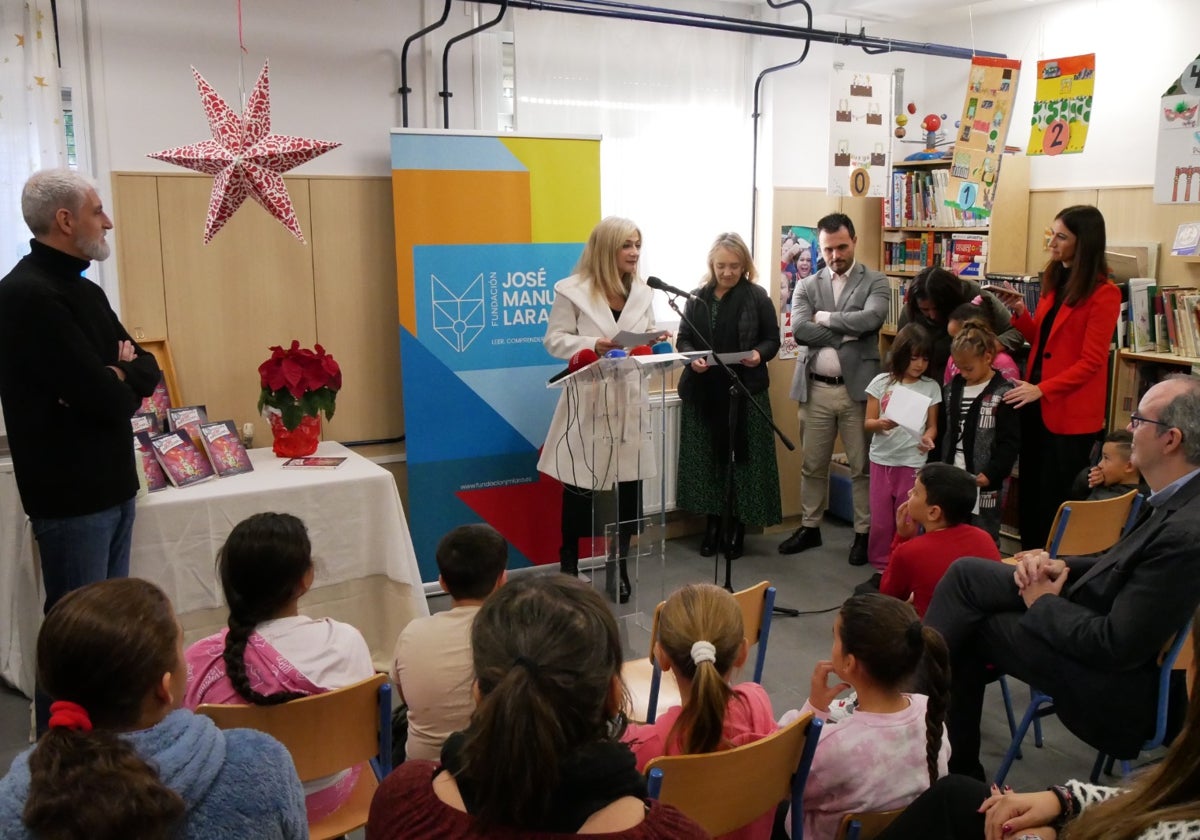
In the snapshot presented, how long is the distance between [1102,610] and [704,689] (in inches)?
50.9

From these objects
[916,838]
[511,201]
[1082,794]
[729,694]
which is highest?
[511,201]

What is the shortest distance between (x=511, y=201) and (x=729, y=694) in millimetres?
3035

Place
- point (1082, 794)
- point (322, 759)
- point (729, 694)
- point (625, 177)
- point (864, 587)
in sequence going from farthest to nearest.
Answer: point (625, 177) < point (864, 587) < point (322, 759) < point (729, 694) < point (1082, 794)

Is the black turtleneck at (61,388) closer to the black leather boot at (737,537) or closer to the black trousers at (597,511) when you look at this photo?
the black trousers at (597,511)

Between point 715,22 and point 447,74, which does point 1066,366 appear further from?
point 447,74

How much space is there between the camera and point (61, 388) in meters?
2.77

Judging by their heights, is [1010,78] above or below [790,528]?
above

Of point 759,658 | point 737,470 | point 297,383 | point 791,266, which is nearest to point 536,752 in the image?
point 759,658

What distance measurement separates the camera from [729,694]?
1.84 m

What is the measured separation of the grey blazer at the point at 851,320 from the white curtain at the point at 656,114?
0.48m

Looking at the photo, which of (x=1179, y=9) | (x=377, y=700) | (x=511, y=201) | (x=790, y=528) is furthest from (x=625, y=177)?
(x=377, y=700)

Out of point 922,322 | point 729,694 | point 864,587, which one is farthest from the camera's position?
point 922,322

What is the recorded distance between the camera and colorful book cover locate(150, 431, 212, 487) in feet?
11.6

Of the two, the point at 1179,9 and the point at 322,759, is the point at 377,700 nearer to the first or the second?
the point at 322,759
